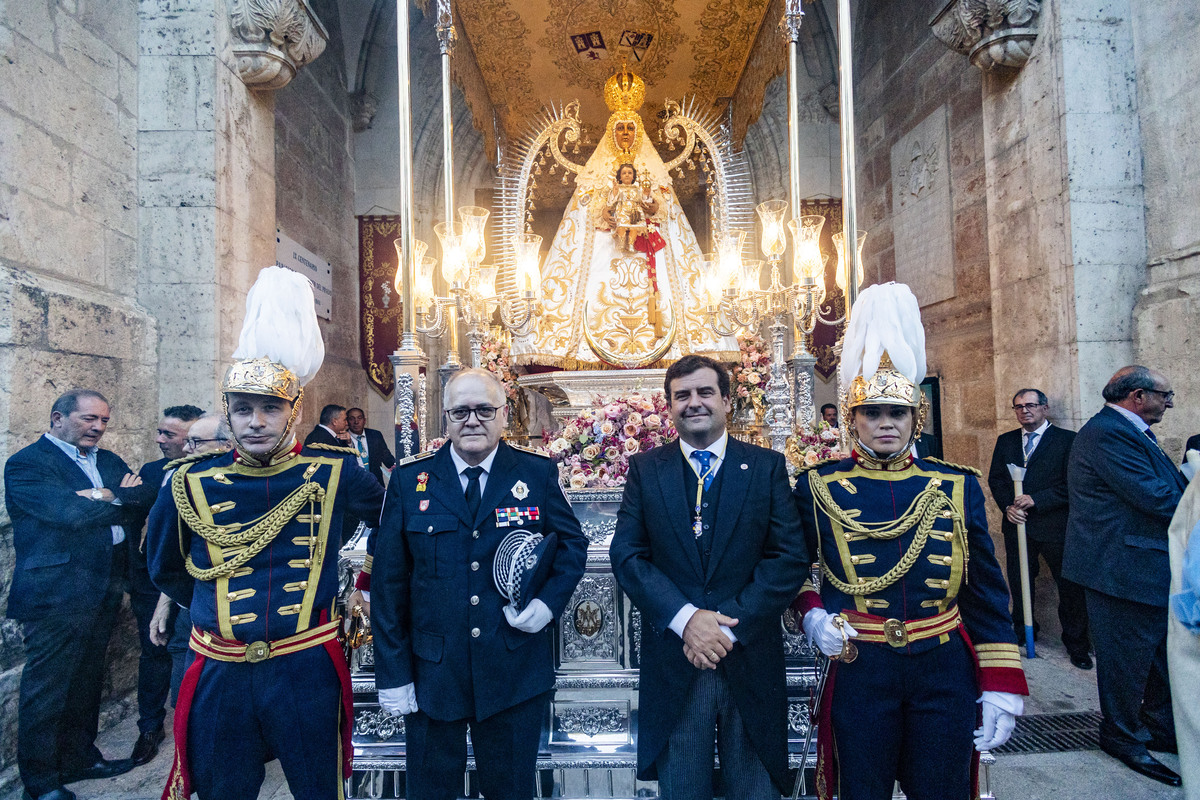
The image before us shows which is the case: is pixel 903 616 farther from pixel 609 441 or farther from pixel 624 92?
pixel 624 92

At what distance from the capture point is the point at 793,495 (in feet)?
6.86

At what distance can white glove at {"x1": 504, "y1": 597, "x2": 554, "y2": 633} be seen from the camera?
191 centimetres

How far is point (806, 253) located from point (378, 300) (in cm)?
556

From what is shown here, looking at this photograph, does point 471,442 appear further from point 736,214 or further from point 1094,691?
point 1094,691

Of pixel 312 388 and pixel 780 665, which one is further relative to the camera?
pixel 312 388

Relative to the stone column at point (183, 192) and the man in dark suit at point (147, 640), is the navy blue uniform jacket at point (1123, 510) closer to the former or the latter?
the man in dark suit at point (147, 640)

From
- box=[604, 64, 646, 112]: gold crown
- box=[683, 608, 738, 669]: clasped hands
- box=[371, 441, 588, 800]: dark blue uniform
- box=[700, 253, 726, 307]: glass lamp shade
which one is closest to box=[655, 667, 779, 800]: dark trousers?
box=[683, 608, 738, 669]: clasped hands

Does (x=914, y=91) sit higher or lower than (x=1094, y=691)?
higher

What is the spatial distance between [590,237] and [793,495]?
3067 mm

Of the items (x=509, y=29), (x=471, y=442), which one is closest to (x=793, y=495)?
(x=471, y=442)

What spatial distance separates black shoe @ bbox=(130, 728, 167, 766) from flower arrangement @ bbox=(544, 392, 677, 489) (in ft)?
7.87

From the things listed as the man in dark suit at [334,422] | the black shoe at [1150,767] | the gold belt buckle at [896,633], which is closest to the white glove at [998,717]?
the gold belt buckle at [896,633]

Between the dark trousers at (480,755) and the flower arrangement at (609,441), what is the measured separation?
1645 mm

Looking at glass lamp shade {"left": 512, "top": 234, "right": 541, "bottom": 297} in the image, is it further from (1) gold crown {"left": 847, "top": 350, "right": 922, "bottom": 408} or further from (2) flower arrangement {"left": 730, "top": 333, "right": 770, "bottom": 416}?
(1) gold crown {"left": 847, "top": 350, "right": 922, "bottom": 408}
